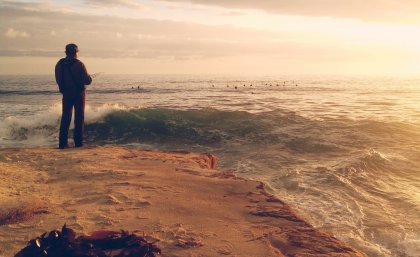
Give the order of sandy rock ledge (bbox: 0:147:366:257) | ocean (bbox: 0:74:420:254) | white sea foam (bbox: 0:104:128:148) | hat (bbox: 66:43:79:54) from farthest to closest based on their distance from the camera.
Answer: white sea foam (bbox: 0:104:128:148)
hat (bbox: 66:43:79:54)
ocean (bbox: 0:74:420:254)
sandy rock ledge (bbox: 0:147:366:257)

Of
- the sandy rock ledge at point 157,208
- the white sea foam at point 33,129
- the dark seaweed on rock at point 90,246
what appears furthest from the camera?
the white sea foam at point 33,129

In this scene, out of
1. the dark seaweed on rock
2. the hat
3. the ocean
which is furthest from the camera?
the hat

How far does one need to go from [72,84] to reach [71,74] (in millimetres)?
243

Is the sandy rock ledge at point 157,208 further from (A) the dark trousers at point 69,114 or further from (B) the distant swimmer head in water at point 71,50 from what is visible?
(B) the distant swimmer head in water at point 71,50

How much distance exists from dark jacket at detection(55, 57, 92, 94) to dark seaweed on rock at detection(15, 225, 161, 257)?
5428 mm

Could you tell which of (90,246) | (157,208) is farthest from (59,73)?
(90,246)

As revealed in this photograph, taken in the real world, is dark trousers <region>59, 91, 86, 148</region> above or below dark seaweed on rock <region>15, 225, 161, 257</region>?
above

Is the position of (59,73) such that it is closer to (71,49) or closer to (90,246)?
(71,49)

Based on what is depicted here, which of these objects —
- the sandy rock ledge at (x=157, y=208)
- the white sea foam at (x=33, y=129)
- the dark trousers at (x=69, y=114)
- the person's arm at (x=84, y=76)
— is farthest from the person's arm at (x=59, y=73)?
the white sea foam at (x=33, y=129)

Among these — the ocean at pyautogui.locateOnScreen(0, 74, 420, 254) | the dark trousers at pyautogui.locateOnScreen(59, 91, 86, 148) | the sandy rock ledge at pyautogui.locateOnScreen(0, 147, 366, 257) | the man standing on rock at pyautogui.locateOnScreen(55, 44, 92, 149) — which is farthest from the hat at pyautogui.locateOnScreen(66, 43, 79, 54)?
the ocean at pyautogui.locateOnScreen(0, 74, 420, 254)

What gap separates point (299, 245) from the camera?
3.48 meters

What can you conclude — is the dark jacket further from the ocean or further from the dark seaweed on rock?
the dark seaweed on rock

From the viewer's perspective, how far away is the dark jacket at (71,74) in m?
7.80

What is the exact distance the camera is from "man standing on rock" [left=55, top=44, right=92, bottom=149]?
7805 mm
